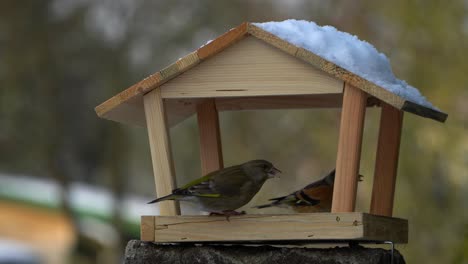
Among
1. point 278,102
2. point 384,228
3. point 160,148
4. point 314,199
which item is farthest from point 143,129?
point 384,228

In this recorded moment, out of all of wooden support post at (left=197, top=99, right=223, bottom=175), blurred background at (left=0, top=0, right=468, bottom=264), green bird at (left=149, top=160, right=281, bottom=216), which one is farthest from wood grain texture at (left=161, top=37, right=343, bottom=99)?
blurred background at (left=0, top=0, right=468, bottom=264)

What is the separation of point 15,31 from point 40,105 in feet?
4.67

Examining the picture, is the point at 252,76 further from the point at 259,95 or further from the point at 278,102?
the point at 278,102

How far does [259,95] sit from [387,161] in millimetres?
798

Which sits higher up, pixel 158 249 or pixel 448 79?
pixel 448 79

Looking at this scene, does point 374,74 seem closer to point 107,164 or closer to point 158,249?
point 158,249

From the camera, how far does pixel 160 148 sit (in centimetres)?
365

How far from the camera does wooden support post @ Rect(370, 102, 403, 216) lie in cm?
403

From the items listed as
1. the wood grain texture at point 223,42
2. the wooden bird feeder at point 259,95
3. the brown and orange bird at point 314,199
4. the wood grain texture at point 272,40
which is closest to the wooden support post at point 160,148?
the wooden bird feeder at point 259,95

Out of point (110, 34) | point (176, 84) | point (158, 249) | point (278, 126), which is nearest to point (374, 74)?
point (176, 84)

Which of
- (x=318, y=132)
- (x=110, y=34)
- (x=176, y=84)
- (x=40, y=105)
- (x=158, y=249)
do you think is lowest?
(x=158, y=249)

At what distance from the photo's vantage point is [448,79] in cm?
866

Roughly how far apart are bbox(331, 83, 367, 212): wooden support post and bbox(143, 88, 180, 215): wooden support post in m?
0.66

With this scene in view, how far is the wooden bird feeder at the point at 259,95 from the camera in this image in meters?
3.37
